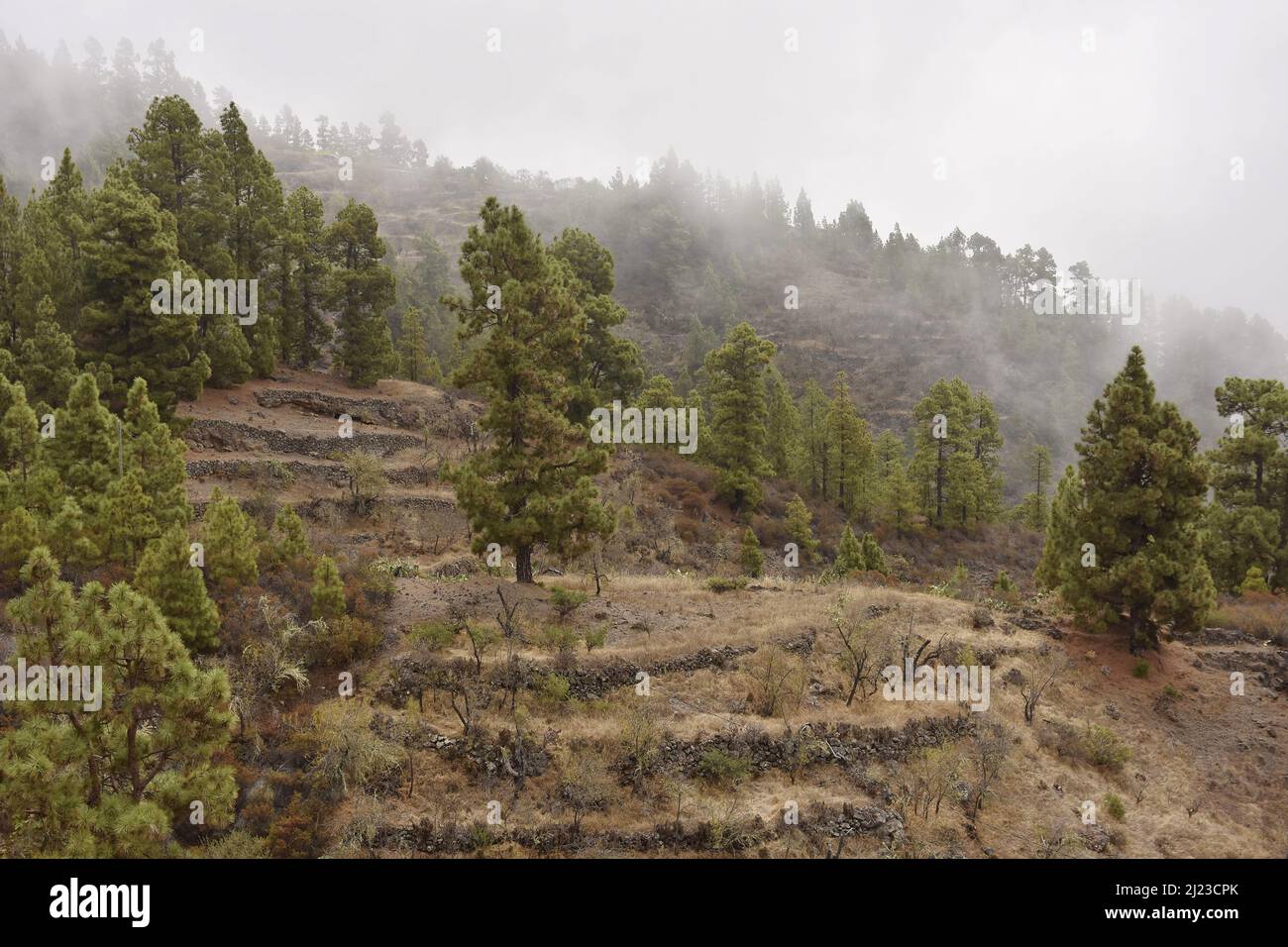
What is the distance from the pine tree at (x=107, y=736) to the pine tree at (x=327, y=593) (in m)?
7.63

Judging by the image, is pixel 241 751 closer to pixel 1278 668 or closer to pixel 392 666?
pixel 392 666

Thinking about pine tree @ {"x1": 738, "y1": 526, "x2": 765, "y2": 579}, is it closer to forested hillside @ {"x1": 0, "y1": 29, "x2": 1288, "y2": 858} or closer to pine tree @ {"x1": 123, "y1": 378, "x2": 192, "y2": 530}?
forested hillside @ {"x1": 0, "y1": 29, "x2": 1288, "y2": 858}

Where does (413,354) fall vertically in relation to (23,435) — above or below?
above

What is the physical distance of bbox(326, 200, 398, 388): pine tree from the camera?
44.6 meters

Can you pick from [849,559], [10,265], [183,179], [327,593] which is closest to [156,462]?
[327,593]

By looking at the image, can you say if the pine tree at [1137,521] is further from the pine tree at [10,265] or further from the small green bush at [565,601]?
the pine tree at [10,265]

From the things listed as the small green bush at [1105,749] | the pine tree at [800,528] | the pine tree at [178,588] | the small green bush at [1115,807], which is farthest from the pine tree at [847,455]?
the pine tree at [178,588]

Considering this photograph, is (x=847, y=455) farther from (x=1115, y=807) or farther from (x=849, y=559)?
(x=1115, y=807)

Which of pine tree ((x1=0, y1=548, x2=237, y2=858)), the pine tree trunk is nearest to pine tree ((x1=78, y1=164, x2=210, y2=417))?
the pine tree trunk

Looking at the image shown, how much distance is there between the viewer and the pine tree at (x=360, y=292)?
44.6m

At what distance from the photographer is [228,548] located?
770 inches

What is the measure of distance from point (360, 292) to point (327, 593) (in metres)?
31.0

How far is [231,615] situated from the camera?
18.8 meters

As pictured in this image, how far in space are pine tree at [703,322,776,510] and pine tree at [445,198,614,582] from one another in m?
21.7
